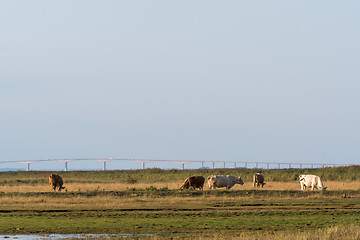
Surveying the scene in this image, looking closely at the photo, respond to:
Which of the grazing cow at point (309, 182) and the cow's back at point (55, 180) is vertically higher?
the cow's back at point (55, 180)

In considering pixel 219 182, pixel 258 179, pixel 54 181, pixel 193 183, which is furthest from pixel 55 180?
pixel 258 179

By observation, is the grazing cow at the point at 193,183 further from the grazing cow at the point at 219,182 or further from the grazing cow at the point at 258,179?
the grazing cow at the point at 258,179

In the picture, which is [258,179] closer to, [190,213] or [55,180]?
[55,180]

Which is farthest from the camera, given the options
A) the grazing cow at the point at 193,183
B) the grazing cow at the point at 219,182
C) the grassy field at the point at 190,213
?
the grazing cow at the point at 219,182

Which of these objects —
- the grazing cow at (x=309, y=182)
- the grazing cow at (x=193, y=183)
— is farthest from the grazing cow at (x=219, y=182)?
the grazing cow at (x=309, y=182)

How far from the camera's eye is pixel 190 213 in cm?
3319

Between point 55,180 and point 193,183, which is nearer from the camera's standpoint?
point 55,180

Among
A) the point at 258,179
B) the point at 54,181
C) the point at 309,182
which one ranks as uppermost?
the point at 54,181

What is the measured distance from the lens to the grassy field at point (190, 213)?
85.2 feet

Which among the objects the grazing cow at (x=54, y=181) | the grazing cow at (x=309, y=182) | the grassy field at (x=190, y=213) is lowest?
the grassy field at (x=190, y=213)

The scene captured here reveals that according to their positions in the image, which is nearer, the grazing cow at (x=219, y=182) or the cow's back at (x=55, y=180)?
the cow's back at (x=55, y=180)

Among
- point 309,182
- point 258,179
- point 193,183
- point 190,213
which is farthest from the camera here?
point 258,179

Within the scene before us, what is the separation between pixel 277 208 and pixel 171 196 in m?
10.2

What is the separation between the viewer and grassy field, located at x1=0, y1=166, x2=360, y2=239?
85.2 feet
